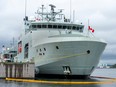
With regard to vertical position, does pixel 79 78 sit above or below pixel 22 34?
below

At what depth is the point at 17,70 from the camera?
4669 centimetres

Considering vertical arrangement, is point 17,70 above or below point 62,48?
below

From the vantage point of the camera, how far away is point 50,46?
48312mm

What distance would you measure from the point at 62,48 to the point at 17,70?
7.38 m

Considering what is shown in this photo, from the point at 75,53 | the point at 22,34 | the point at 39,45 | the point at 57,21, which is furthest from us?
the point at 22,34

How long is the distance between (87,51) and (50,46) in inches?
228

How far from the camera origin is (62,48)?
47.0 meters

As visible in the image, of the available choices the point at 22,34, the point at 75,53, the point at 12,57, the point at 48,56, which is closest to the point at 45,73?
the point at 48,56

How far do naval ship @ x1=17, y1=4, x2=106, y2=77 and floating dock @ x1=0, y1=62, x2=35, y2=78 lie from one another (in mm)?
3714

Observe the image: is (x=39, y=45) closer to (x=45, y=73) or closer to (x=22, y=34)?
(x=45, y=73)

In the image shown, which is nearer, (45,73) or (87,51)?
(87,51)

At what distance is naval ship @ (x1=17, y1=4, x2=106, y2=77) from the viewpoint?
4656cm

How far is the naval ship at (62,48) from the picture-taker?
4656 cm

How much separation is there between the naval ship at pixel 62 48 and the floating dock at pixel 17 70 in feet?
12.2
